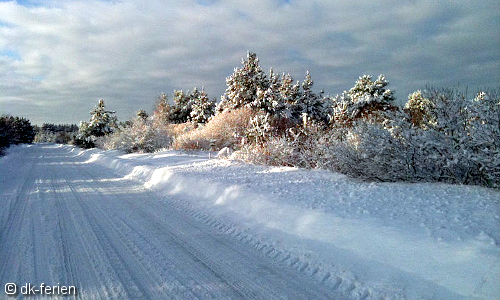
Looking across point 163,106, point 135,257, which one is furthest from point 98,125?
point 135,257

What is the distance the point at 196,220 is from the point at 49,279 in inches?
124

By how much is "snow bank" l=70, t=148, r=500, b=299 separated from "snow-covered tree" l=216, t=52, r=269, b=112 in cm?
2863

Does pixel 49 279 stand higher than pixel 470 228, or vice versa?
pixel 470 228

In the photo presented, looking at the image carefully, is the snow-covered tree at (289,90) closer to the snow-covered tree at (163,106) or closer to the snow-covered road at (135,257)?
the snow-covered tree at (163,106)

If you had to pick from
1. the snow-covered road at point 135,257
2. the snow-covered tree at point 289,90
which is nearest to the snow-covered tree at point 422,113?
the snow-covered road at point 135,257

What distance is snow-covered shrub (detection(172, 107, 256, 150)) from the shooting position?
2175cm

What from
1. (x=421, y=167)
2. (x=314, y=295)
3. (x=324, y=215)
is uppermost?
(x=421, y=167)

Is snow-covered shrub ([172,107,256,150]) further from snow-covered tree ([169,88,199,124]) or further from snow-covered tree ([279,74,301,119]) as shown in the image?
snow-covered tree ([169,88,199,124])

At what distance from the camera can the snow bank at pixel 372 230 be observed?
362 centimetres

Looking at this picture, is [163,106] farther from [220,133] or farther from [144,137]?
[220,133]

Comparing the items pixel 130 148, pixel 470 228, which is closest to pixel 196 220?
pixel 470 228

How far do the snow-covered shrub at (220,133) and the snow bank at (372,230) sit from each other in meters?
13.0

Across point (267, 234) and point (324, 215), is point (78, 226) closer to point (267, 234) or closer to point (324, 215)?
point (267, 234)

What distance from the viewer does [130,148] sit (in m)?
28.2
